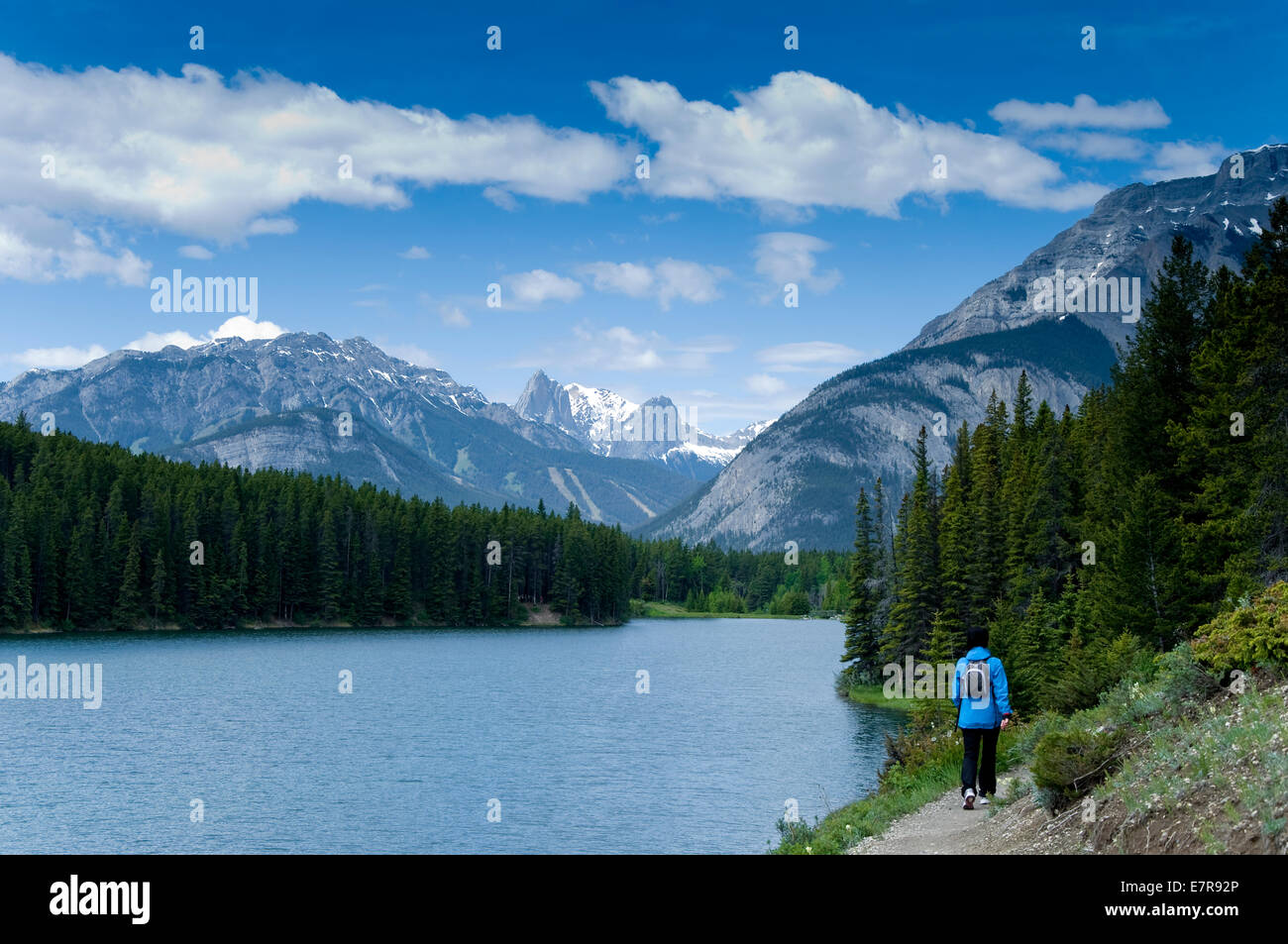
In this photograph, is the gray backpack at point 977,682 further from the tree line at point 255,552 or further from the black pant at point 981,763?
the tree line at point 255,552

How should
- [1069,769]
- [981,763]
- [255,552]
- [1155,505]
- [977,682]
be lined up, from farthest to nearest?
1. [255,552]
2. [1155,505]
3. [981,763]
4. [977,682]
5. [1069,769]

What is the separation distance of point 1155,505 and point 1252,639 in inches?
947

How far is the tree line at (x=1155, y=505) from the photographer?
109 feet

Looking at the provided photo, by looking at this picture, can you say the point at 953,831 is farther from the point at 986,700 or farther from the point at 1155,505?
the point at 1155,505

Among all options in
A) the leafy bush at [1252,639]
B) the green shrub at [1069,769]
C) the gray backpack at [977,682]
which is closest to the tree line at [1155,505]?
the leafy bush at [1252,639]

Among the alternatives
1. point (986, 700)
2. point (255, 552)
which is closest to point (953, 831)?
point (986, 700)

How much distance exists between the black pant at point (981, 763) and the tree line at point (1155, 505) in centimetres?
510

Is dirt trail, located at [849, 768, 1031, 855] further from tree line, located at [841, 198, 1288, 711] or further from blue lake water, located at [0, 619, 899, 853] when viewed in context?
blue lake water, located at [0, 619, 899, 853]

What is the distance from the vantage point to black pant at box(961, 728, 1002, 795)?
17.7 meters

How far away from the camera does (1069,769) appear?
1458cm

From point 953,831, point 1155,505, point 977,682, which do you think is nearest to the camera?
point 977,682

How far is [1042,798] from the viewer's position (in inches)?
584
